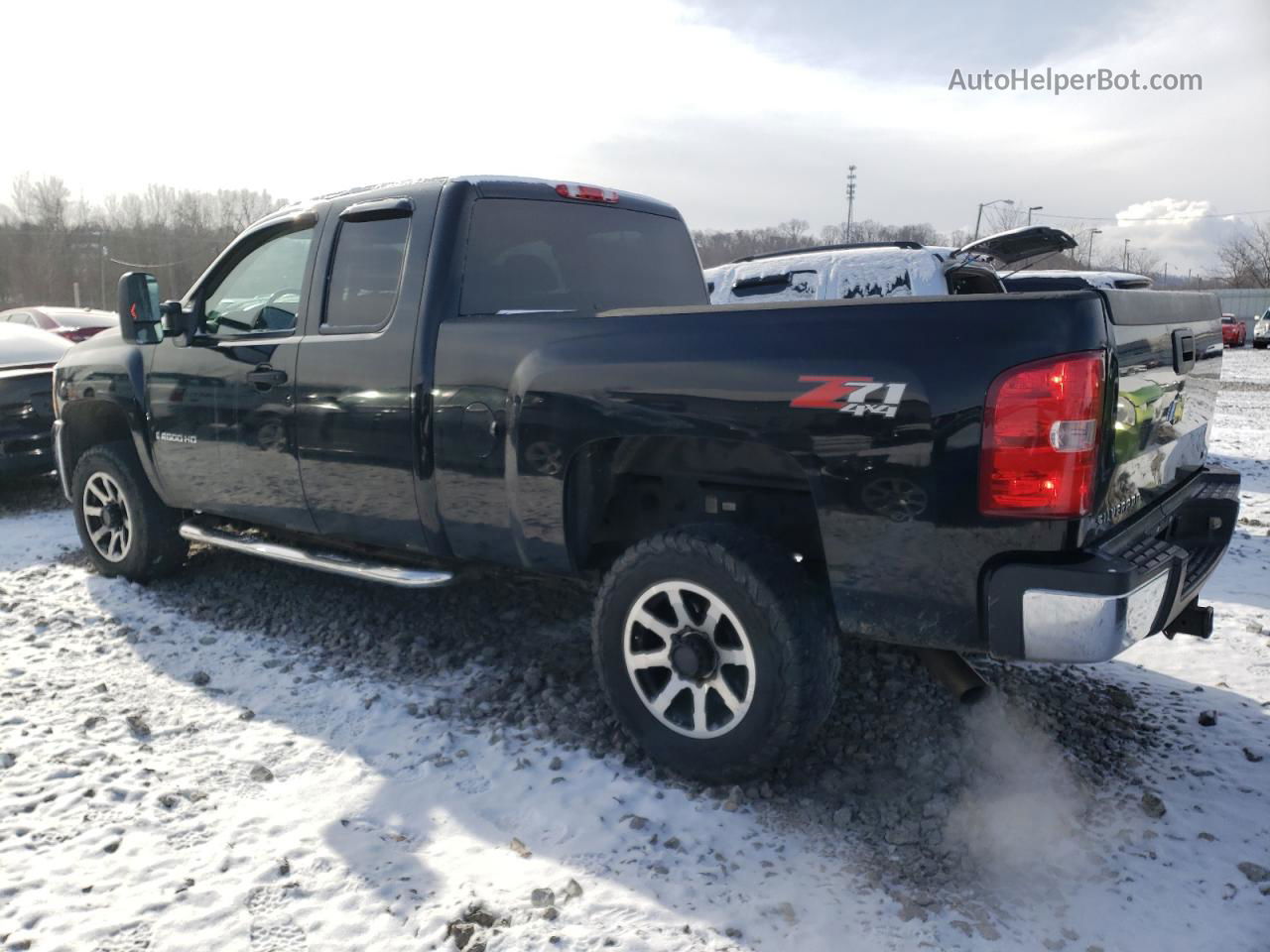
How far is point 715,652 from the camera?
3.16 metres

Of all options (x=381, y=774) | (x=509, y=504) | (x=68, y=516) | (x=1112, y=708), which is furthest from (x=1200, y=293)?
(x=68, y=516)

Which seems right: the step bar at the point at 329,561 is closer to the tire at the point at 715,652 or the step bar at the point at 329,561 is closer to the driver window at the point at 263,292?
the tire at the point at 715,652

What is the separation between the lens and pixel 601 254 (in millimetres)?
4430

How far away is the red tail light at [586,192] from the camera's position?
4296 millimetres

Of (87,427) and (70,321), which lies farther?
(70,321)

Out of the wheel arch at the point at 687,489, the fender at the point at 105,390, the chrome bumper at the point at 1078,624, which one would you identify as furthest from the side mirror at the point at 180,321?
the chrome bumper at the point at 1078,624

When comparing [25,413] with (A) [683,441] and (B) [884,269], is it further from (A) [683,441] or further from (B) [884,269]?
(B) [884,269]

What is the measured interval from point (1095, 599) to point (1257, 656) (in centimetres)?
259

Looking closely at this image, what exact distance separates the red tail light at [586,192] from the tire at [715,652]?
1826mm

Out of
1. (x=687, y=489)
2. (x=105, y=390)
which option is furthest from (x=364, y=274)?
(x=105, y=390)

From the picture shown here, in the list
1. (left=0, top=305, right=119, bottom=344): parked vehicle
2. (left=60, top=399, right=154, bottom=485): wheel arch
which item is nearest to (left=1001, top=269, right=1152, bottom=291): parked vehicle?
(left=60, top=399, right=154, bottom=485): wheel arch

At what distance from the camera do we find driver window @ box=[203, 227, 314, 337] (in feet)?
14.6

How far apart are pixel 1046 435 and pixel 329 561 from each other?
3.00 m

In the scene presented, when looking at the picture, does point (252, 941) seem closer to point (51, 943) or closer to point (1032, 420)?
point (51, 943)
